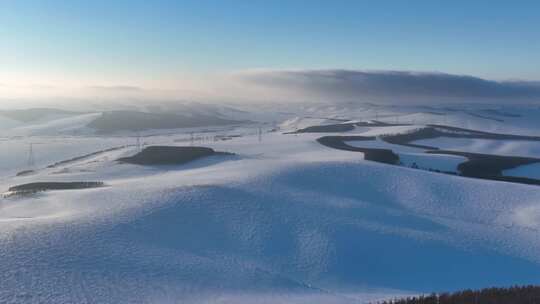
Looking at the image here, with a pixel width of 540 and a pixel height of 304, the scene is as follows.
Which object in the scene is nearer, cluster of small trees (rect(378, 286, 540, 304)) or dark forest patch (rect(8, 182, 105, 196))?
cluster of small trees (rect(378, 286, 540, 304))

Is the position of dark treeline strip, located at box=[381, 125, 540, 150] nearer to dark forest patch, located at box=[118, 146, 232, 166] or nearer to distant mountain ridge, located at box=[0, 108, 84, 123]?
dark forest patch, located at box=[118, 146, 232, 166]

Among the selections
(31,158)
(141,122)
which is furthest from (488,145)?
(141,122)

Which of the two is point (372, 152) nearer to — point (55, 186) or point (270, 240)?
point (55, 186)

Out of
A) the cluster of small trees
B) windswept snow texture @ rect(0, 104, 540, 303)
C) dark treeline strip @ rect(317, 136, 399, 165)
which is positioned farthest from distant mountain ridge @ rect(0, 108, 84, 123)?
the cluster of small trees

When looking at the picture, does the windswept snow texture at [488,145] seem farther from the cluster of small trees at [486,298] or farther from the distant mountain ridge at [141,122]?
the distant mountain ridge at [141,122]

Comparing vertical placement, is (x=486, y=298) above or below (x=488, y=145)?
above

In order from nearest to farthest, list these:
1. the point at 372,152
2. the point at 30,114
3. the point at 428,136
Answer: the point at 372,152 → the point at 428,136 → the point at 30,114

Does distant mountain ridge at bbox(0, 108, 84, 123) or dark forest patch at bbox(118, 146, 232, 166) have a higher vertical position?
distant mountain ridge at bbox(0, 108, 84, 123)

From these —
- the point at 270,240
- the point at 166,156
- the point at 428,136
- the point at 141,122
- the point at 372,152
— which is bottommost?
the point at 270,240
